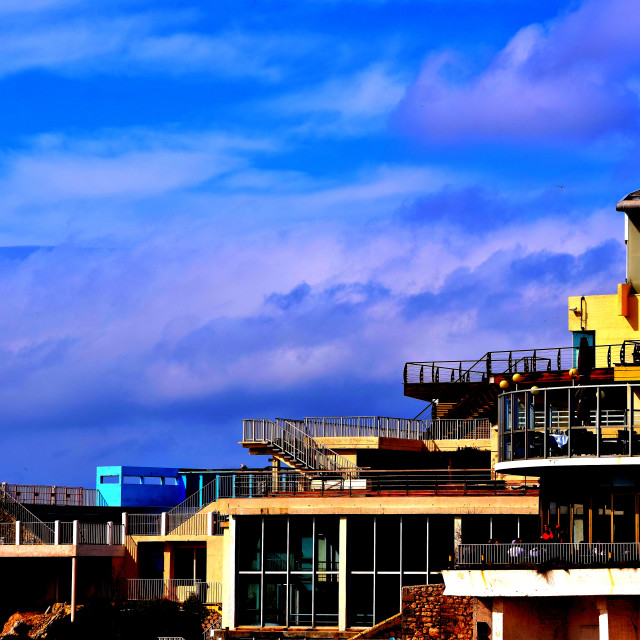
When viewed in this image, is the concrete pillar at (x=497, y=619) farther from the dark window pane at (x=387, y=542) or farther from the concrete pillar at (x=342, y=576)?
the concrete pillar at (x=342, y=576)

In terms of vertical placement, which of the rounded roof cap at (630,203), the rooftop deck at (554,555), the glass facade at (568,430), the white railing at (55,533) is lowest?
the rooftop deck at (554,555)

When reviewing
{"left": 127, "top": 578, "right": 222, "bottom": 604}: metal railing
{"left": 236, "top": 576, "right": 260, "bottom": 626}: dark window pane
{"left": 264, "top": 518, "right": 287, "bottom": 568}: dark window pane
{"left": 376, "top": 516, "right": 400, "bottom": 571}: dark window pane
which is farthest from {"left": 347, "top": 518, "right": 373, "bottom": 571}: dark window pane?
{"left": 127, "top": 578, "right": 222, "bottom": 604}: metal railing

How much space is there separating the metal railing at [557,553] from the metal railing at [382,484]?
12646 mm

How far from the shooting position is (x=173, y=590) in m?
64.4

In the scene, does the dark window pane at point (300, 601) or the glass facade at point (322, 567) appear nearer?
the glass facade at point (322, 567)

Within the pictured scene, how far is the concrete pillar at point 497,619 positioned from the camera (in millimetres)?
44219

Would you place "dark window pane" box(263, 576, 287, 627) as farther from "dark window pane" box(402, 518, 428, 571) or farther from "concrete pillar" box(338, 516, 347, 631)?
"dark window pane" box(402, 518, 428, 571)

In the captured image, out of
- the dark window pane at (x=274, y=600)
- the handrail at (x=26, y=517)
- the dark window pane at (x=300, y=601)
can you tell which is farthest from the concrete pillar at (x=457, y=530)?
the handrail at (x=26, y=517)

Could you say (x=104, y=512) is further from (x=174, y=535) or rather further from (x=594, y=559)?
(x=594, y=559)

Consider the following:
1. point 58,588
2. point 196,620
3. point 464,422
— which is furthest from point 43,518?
point 464,422

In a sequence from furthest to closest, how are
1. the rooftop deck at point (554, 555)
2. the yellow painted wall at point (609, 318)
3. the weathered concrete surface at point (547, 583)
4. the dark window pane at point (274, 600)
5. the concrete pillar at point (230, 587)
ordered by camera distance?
the yellow painted wall at point (609, 318) < the concrete pillar at point (230, 587) < the dark window pane at point (274, 600) < the rooftop deck at point (554, 555) < the weathered concrete surface at point (547, 583)

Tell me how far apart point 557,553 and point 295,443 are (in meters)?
24.8

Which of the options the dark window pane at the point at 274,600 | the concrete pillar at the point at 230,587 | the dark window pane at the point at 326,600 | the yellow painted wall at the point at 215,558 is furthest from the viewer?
the yellow painted wall at the point at 215,558

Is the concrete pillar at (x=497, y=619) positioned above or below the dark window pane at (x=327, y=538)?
below
